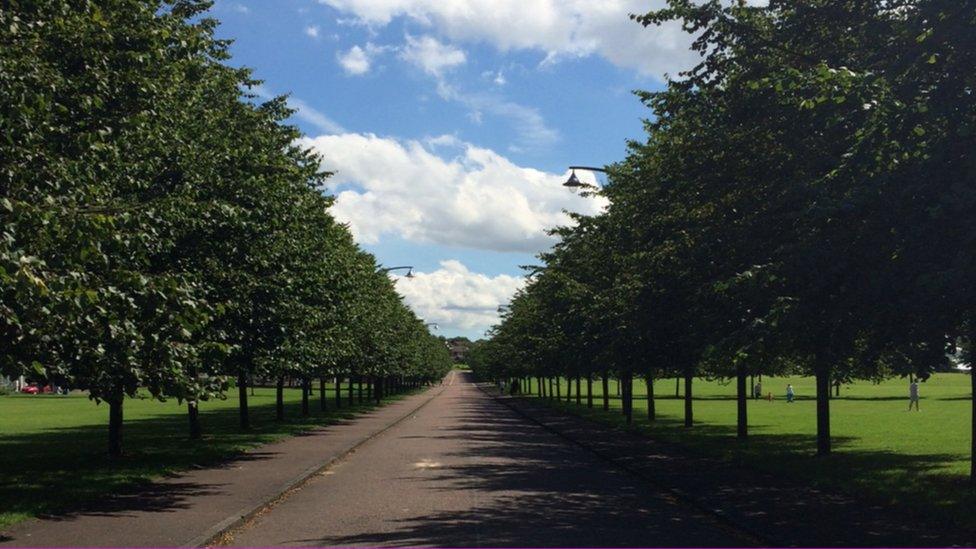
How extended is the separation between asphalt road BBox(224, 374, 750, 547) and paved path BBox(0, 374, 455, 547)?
0.42 metres

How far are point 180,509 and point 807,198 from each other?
384 inches

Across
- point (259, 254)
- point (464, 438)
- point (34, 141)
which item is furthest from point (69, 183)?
point (464, 438)

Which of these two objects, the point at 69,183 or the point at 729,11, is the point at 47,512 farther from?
the point at 729,11

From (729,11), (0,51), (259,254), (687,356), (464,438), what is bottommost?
(464,438)

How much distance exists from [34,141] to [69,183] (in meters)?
0.74

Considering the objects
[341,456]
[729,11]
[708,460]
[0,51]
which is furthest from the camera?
[341,456]

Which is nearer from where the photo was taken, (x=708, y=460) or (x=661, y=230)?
(x=708, y=460)

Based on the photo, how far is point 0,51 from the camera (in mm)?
9180

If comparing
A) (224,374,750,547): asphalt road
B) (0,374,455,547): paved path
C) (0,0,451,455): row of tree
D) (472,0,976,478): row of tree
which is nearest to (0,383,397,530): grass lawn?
(0,374,455,547): paved path

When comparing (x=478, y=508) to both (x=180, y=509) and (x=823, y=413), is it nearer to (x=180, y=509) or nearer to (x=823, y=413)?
(x=180, y=509)

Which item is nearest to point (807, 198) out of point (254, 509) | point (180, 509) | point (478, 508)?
Result: point (478, 508)

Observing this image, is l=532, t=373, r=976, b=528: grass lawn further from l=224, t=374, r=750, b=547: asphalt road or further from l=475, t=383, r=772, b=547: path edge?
l=224, t=374, r=750, b=547: asphalt road

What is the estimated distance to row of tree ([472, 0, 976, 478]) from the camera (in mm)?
10312

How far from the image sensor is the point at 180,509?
39.8 ft
